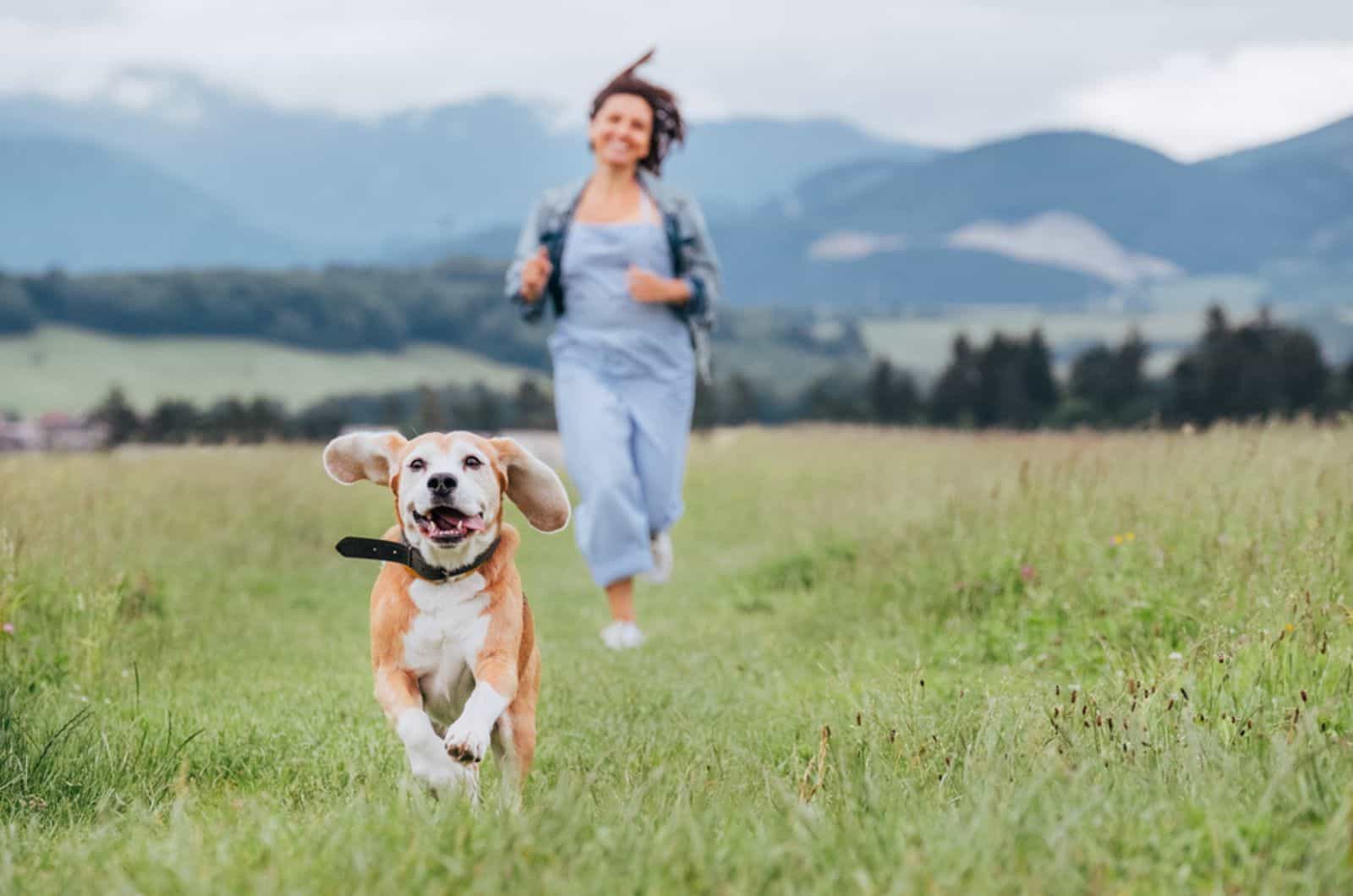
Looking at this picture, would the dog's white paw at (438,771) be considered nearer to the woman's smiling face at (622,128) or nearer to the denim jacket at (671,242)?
the denim jacket at (671,242)

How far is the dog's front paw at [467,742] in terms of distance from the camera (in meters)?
2.82

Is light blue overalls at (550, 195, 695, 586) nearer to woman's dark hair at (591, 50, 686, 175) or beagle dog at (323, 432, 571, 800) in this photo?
woman's dark hair at (591, 50, 686, 175)

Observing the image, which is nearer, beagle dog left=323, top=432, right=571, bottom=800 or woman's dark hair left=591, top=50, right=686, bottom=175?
beagle dog left=323, top=432, right=571, bottom=800

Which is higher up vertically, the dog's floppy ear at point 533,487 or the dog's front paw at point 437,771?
the dog's floppy ear at point 533,487

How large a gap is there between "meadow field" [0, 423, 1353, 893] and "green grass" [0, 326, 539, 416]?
62.9 meters

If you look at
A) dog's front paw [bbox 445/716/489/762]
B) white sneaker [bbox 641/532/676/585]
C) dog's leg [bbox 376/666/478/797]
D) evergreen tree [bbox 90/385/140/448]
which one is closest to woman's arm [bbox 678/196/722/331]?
white sneaker [bbox 641/532/676/585]

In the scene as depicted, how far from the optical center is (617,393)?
285 inches

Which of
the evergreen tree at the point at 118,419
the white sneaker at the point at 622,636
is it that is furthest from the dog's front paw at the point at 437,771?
the evergreen tree at the point at 118,419

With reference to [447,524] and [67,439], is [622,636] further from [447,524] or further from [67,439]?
[67,439]

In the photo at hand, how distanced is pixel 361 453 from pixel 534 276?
11.4ft

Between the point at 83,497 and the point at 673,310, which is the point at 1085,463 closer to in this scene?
the point at 673,310

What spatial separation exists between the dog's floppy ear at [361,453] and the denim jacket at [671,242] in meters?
4.03

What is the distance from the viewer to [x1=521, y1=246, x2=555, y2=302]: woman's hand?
254 inches

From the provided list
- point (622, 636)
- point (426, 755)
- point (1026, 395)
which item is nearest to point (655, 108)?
point (622, 636)
